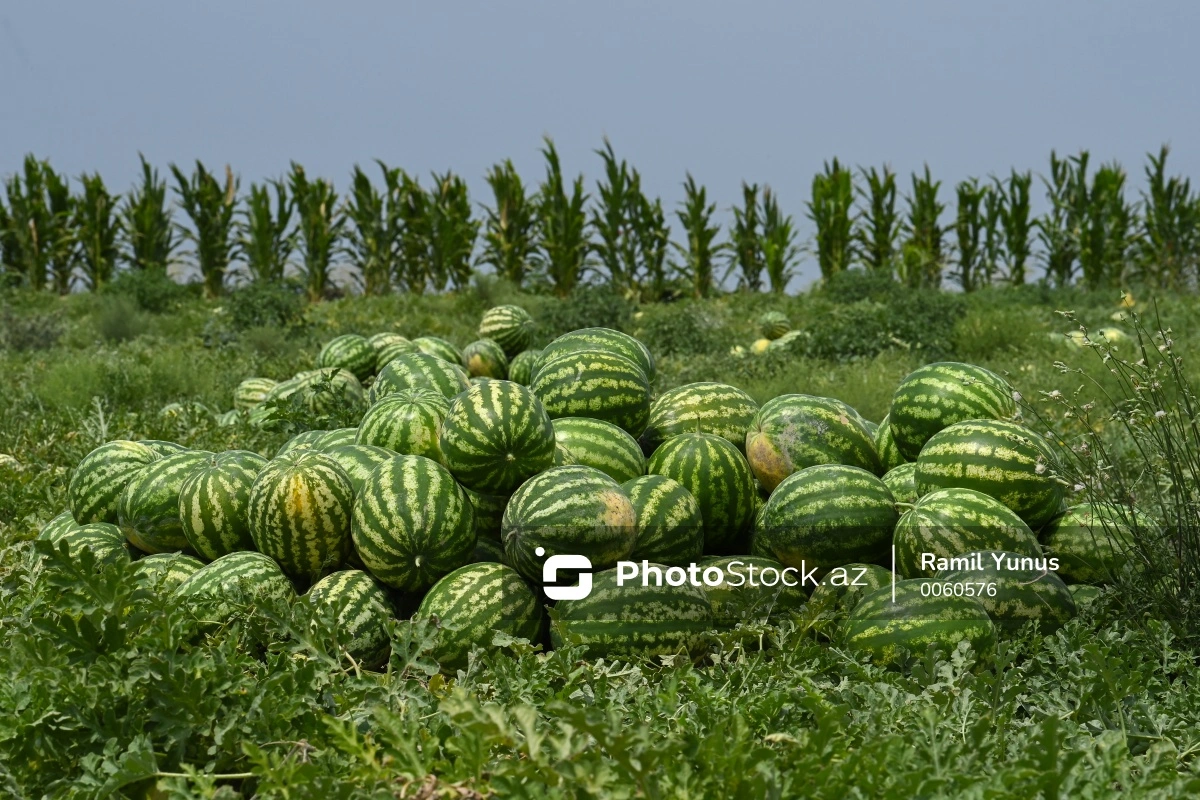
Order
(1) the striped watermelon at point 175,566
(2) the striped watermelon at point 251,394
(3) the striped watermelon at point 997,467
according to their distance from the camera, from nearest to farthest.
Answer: (1) the striped watermelon at point 175,566 → (3) the striped watermelon at point 997,467 → (2) the striped watermelon at point 251,394

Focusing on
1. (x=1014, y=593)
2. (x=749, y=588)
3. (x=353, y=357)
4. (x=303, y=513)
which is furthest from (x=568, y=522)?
(x=353, y=357)

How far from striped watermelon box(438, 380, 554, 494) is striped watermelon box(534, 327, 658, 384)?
3.00 feet

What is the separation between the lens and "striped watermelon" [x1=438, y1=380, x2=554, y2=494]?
3201 millimetres

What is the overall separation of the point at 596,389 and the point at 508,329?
10.6ft

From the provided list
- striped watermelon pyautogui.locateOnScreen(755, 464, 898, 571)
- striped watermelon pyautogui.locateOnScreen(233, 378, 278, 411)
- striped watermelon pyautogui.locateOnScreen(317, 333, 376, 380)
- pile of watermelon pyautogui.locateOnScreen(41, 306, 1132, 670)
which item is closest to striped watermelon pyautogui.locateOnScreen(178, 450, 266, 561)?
pile of watermelon pyautogui.locateOnScreen(41, 306, 1132, 670)

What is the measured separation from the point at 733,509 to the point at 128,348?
938 centimetres

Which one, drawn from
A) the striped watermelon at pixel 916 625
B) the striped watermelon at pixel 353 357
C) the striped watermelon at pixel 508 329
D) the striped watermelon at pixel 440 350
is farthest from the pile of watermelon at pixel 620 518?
the striped watermelon at pixel 508 329

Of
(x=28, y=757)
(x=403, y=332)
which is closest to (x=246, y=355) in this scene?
(x=403, y=332)

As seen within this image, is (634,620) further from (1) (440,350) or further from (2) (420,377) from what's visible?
(1) (440,350)

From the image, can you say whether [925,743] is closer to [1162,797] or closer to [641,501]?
[1162,797]

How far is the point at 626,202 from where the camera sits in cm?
2092

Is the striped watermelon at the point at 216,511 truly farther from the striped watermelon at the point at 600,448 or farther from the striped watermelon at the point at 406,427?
the striped watermelon at the point at 600,448

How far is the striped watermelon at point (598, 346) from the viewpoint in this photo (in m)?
4.31

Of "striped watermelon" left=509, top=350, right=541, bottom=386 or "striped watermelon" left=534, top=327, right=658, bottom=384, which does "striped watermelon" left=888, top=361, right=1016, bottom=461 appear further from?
"striped watermelon" left=509, top=350, right=541, bottom=386
